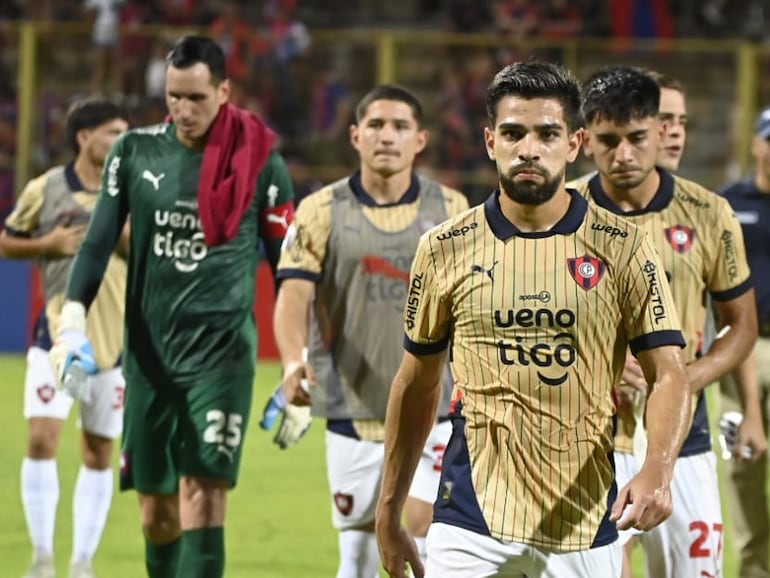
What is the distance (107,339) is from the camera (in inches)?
343

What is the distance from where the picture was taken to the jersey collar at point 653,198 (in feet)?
20.4

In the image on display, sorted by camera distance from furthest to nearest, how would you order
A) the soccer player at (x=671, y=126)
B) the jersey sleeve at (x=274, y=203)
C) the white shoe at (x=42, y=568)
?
the white shoe at (x=42, y=568), the jersey sleeve at (x=274, y=203), the soccer player at (x=671, y=126)

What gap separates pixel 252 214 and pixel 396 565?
268 centimetres

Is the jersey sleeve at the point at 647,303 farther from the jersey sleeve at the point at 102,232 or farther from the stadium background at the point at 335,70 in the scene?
the stadium background at the point at 335,70

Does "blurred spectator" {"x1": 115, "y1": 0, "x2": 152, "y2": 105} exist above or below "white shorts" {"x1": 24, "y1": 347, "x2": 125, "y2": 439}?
above

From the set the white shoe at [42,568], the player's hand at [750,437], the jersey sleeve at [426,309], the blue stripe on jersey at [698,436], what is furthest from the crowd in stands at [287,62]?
the jersey sleeve at [426,309]

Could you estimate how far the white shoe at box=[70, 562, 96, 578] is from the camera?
8188 mm

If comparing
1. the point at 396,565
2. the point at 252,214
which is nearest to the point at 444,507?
the point at 396,565

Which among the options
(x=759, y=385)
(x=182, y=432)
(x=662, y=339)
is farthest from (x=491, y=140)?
(x=759, y=385)

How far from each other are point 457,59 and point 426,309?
52.9 ft

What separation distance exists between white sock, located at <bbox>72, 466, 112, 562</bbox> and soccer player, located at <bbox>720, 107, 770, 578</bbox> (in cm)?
314

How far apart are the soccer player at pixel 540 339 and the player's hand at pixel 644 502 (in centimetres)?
26

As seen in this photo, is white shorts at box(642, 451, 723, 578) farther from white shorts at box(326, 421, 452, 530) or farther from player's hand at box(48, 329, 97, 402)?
player's hand at box(48, 329, 97, 402)

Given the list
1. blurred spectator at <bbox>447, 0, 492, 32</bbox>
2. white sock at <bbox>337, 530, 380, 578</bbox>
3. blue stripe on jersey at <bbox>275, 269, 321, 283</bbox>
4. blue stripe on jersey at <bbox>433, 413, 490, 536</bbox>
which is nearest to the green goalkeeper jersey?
blue stripe on jersey at <bbox>275, 269, 321, 283</bbox>
